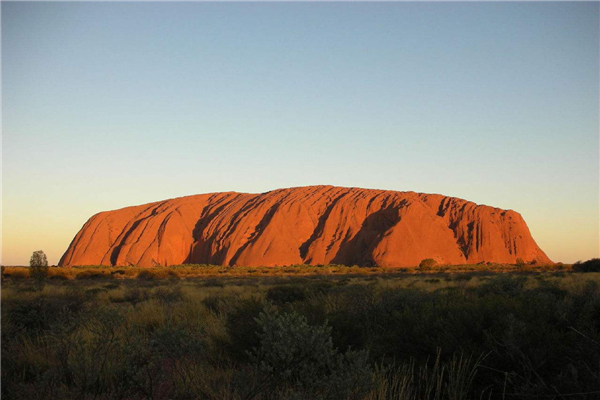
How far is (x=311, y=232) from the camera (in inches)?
2589

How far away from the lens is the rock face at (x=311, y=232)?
60094 mm

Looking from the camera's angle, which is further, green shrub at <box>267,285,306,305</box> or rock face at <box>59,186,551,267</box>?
rock face at <box>59,186,551,267</box>

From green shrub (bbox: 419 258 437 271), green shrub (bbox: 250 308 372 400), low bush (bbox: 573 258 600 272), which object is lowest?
green shrub (bbox: 419 258 437 271)

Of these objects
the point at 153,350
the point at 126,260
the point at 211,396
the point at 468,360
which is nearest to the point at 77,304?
the point at 153,350

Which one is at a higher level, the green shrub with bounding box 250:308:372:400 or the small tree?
the green shrub with bounding box 250:308:372:400

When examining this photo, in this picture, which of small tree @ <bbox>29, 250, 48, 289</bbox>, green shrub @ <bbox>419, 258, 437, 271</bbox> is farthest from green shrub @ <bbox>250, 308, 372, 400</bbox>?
green shrub @ <bbox>419, 258, 437, 271</bbox>

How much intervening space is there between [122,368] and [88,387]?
348 mm

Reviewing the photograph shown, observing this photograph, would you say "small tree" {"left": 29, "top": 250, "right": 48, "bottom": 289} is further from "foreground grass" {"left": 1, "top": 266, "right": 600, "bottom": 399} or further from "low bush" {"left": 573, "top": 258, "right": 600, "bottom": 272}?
"low bush" {"left": 573, "top": 258, "right": 600, "bottom": 272}

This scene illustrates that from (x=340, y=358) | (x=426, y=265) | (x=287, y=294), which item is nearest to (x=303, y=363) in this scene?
(x=340, y=358)

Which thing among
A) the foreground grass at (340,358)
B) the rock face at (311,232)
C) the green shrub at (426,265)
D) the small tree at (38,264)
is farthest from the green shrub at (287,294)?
the rock face at (311,232)

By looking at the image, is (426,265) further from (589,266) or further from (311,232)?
(311,232)

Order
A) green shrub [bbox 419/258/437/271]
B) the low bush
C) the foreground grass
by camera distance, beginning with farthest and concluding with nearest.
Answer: green shrub [bbox 419/258/437/271], the low bush, the foreground grass

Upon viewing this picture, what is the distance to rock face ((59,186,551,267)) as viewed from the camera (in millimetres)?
60094

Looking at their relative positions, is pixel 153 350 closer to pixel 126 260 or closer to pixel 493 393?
pixel 493 393
